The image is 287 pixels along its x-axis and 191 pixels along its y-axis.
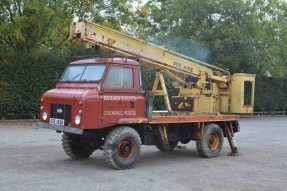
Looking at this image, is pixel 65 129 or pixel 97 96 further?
pixel 65 129

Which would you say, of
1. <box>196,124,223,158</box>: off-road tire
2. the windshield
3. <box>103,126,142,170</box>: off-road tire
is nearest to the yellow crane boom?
the windshield

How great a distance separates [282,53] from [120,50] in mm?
24622

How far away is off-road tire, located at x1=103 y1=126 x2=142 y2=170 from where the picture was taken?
9201 millimetres

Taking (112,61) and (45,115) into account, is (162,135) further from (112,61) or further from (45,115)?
(45,115)

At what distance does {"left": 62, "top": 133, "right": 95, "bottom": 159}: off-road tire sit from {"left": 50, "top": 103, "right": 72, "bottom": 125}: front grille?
3.48 feet

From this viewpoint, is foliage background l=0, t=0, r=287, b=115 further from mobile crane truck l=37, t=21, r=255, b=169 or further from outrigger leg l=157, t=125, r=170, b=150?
outrigger leg l=157, t=125, r=170, b=150

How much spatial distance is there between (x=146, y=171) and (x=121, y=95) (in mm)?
1762

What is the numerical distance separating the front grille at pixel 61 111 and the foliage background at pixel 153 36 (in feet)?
34.2

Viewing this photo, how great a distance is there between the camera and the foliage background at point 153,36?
19.8 meters

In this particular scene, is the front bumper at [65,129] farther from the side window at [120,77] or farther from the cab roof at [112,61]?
the cab roof at [112,61]

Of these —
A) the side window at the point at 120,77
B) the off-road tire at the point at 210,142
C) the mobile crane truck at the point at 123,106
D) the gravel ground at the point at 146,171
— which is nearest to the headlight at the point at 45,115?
→ the mobile crane truck at the point at 123,106

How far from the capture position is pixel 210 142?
11930mm

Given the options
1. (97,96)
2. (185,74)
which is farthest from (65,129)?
(185,74)

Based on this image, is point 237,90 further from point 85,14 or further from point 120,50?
point 85,14
